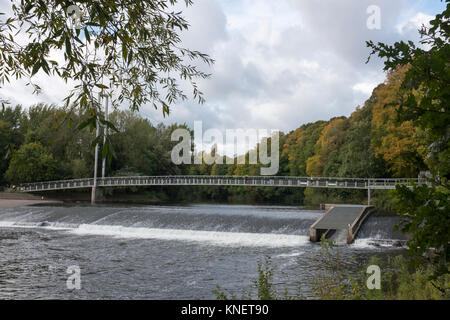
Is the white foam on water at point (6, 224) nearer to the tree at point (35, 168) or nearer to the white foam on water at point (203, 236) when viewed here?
the white foam on water at point (203, 236)

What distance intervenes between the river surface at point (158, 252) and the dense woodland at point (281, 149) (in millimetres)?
9873

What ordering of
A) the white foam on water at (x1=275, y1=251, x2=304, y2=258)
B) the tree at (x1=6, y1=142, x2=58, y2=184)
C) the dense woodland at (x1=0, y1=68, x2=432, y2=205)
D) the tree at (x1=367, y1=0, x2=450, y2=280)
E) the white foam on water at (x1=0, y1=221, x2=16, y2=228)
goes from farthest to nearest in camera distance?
the tree at (x1=6, y1=142, x2=58, y2=184) → the dense woodland at (x1=0, y1=68, x2=432, y2=205) → the white foam on water at (x1=0, y1=221, x2=16, y2=228) → the white foam on water at (x1=275, y1=251, x2=304, y2=258) → the tree at (x1=367, y1=0, x2=450, y2=280)

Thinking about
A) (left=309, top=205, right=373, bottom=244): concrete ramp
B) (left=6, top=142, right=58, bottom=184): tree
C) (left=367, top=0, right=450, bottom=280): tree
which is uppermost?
(left=6, top=142, right=58, bottom=184): tree

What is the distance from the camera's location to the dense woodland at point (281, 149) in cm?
2947

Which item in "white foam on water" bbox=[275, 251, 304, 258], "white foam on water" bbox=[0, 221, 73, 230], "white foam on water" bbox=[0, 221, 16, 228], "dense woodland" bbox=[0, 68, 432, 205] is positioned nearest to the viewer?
"white foam on water" bbox=[275, 251, 304, 258]

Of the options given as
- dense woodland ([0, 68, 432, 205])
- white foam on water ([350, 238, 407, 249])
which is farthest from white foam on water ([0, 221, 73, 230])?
white foam on water ([350, 238, 407, 249])

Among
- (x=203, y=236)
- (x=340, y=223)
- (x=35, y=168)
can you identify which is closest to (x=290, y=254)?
(x=340, y=223)

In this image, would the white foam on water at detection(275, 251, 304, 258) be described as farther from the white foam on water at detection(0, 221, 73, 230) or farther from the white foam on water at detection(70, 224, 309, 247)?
the white foam on water at detection(0, 221, 73, 230)

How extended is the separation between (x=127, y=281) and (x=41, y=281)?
7.06 feet

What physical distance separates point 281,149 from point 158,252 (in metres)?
56.6

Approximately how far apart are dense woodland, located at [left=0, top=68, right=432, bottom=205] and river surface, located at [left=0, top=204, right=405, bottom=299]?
9.87 metres

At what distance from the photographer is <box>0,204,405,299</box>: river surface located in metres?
9.33

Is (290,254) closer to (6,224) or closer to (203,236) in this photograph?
(203,236)

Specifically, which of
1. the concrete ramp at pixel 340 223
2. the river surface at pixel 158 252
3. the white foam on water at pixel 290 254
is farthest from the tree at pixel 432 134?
the concrete ramp at pixel 340 223
